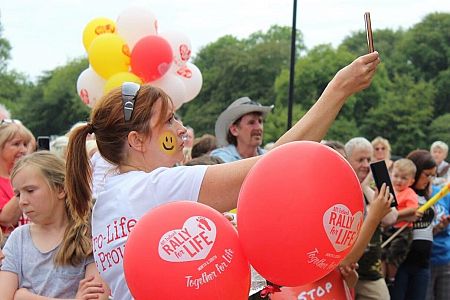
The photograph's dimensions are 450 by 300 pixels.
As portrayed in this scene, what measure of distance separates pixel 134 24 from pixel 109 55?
539 millimetres

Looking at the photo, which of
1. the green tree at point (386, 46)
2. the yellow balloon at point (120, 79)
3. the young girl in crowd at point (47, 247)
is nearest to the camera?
the young girl in crowd at point (47, 247)

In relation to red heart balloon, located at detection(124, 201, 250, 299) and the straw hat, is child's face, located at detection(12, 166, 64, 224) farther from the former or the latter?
the straw hat

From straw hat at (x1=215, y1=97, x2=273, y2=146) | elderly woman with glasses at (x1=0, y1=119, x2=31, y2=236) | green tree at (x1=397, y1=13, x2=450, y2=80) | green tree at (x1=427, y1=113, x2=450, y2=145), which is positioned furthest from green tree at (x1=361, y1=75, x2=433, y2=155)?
elderly woman with glasses at (x1=0, y1=119, x2=31, y2=236)

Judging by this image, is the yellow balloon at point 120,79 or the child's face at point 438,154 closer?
the yellow balloon at point 120,79

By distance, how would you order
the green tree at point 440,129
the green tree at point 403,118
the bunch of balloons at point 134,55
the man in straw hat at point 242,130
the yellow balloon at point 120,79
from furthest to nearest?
the green tree at point 403,118
the green tree at point 440,129
the bunch of balloons at point 134,55
the yellow balloon at point 120,79
the man in straw hat at point 242,130

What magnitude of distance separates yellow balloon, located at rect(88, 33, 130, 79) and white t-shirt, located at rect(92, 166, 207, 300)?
526cm

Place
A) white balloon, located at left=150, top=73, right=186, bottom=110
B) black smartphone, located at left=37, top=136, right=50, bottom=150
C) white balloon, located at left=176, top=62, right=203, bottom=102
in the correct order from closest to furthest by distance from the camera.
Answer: black smartphone, located at left=37, top=136, right=50, bottom=150 → white balloon, located at left=150, top=73, right=186, bottom=110 → white balloon, located at left=176, top=62, right=203, bottom=102


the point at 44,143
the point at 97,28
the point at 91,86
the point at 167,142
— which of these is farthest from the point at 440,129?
the point at 167,142

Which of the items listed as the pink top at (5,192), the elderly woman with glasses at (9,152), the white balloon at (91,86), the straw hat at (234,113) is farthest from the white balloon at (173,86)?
the pink top at (5,192)

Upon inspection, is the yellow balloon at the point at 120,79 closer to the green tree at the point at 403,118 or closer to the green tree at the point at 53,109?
the green tree at the point at 403,118

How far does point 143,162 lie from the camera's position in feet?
7.72

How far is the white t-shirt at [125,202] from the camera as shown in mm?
2176

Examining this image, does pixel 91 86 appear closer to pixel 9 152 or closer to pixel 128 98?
pixel 9 152

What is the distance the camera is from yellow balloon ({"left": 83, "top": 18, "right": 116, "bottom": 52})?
8.14 m
